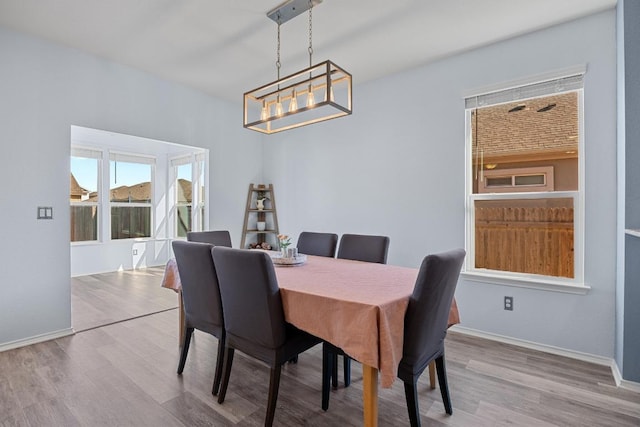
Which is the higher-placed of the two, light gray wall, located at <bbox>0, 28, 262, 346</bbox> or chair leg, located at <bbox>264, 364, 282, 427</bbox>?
light gray wall, located at <bbox>0, 28, 262, 346</bbox>

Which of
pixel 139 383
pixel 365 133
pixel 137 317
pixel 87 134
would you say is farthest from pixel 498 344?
pixel 87 134

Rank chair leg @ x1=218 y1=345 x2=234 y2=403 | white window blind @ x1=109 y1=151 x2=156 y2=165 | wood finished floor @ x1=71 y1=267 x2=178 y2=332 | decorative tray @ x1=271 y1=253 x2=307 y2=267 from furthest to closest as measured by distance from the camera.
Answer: white window blind @ x1=109 y1=151 x2=156 y2=165
wood finished floor @ x1=71 y1=267 x2=178 y2=332
decorative tray @ x1=271 y1=253 x2=307 y2=267
chair leg @ x1=218 y1=345 x2=234 y2=403

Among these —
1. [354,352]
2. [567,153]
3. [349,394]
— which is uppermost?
[567,153]

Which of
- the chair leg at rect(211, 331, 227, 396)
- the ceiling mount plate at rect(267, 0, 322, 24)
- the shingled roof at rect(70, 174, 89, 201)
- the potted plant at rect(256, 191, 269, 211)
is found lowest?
the chair leg at rect(211, 331, 227, 396)

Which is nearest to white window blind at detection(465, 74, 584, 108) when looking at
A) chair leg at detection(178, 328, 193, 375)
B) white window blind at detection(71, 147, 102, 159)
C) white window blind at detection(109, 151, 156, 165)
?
chair leg at detection(178, 328, 193, 375)

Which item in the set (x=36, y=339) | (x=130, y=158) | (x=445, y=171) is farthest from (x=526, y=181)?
(x=130, y=158)

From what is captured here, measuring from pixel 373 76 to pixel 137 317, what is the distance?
11.9 ft

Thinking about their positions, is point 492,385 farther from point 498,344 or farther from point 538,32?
point 538,32

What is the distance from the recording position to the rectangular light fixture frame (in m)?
2.19

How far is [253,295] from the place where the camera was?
5.59 feet

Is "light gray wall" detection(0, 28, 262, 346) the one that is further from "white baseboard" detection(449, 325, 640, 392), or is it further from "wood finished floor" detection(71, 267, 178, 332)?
"white baseboard" detection(449, 325, 640, 392)

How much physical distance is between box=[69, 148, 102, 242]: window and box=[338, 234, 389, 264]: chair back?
16.0ft

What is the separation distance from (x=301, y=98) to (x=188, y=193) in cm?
330

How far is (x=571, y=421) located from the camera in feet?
5.84
